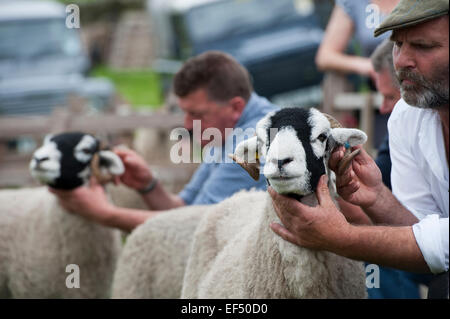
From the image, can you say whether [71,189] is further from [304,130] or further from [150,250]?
[304,130]

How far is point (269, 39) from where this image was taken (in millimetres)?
8609

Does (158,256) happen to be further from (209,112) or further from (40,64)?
(40,64)

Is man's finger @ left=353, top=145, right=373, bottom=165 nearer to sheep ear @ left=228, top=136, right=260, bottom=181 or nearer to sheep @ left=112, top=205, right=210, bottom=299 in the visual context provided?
sheep ear @ left=228, top=136, right=260, bottom=181

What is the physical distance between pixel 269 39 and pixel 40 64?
15.7ft

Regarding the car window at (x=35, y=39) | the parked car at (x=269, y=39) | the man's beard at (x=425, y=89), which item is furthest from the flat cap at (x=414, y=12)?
the car window at (x=35, y=39)

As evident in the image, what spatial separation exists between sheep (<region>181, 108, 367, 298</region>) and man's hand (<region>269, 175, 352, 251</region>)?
0.13 ft

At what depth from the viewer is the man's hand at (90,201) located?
11.8ft

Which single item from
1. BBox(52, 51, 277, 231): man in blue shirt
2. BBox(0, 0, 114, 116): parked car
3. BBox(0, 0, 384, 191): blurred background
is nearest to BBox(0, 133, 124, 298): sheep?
BBox(52, 51, 277, 231): man in blue shirt

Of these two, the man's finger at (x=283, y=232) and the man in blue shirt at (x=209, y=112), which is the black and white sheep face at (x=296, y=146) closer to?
the man's finger at (x=283, y=232)

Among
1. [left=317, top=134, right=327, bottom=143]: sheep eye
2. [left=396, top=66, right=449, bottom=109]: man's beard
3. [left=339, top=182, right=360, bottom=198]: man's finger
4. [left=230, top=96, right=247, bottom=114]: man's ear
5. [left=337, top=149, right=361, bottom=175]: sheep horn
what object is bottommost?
[left=339, top=182, right=360, bottom=198]: man's finger

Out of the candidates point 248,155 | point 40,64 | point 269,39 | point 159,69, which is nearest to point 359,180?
point 248,155

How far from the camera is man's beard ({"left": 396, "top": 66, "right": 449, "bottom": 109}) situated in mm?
1904

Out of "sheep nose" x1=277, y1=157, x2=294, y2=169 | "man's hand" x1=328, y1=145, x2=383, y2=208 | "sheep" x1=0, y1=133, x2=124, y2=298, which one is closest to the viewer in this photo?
"sheep nose" x1=277, y1=157, x2=294, y2=169

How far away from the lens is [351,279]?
2.34 meters
